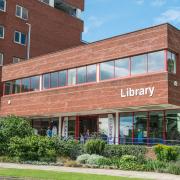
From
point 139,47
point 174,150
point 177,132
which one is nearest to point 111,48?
point 139,47

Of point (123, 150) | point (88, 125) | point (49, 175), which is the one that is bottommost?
point (49, 175)

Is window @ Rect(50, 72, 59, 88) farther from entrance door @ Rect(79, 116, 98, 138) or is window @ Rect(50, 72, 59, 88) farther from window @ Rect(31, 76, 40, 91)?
entrance door @ Rect(79, 116, 98, 138)

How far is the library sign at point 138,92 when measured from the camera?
29.6m

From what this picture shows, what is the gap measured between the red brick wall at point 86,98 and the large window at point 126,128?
6.63 feet

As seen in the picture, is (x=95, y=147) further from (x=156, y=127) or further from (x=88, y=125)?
(x=88, y=125)

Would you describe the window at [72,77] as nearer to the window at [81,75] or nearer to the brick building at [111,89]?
the brick building at [111,89]

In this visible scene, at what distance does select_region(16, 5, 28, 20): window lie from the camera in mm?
51688

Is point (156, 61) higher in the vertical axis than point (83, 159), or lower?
higher

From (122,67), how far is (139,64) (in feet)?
5.64

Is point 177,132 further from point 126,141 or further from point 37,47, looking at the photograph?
point 37,47

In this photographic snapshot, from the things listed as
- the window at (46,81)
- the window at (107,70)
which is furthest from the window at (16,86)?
the window at (107,70)

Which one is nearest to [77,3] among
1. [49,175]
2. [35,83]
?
[35,83]

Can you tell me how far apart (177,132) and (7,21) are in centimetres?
2771

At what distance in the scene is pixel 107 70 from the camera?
110 ft
